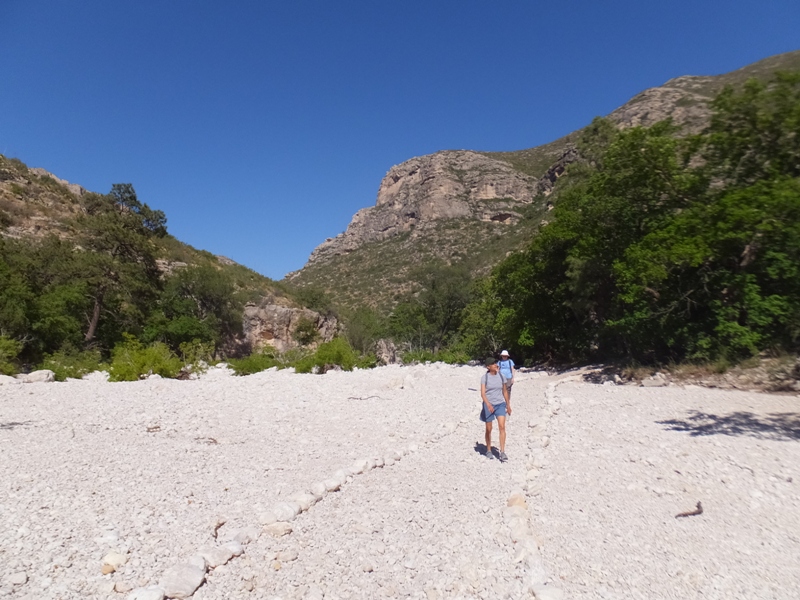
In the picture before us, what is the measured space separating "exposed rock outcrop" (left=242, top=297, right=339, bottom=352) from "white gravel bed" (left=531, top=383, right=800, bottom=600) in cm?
3046

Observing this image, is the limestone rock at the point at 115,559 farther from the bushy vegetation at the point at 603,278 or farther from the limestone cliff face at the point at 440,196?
the limestone cliff face at the point at 440,196

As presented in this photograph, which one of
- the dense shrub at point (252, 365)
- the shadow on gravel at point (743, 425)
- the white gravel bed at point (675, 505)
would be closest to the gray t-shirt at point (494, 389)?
the white gravel bed at point (675, 505)

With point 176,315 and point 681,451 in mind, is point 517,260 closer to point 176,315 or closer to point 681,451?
point 681,451

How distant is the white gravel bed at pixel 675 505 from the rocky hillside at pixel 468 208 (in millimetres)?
37432

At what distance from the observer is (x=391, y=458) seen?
6590 millimetres

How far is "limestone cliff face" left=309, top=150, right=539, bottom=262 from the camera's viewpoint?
288 feet

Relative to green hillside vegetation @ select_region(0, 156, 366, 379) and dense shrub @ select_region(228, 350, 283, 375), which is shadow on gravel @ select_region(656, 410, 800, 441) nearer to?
green hillside vegetation @ select_region(0, 156, 366, 379)

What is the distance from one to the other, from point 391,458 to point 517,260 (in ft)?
55.8

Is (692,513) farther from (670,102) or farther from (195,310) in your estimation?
(670,102)

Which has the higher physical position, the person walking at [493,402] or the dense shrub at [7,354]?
the dense shrub at [7,354]

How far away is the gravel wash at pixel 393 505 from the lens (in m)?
3.48

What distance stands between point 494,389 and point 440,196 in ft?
307

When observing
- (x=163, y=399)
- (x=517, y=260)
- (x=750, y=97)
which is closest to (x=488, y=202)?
(x=517, y=260)

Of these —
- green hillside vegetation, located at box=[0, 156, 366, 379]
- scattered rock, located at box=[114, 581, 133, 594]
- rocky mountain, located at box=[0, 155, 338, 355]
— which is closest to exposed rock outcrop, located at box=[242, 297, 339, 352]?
rocky mountain, located at box=[0, 155, 338, 355]
